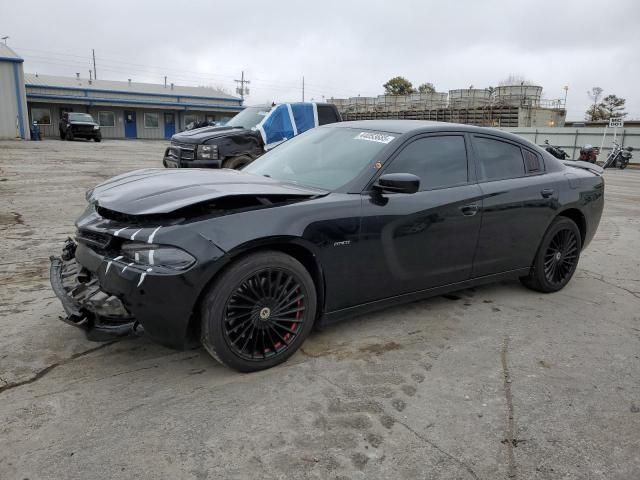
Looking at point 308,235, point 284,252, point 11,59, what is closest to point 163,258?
point 284,252

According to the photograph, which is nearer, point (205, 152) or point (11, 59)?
point (205, 152)

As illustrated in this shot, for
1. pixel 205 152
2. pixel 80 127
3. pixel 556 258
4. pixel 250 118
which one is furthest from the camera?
pixel 80 127

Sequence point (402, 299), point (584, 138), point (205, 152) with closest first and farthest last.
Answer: point (402, 299) → point (205, 152) → point (584, 138)

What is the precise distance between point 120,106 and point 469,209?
129 feet

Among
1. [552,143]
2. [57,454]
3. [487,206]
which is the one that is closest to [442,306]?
[487,206]

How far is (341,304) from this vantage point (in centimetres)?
336

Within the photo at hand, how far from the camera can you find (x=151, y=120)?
40.7m

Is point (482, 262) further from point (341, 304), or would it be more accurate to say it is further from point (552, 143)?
point (552, 143)

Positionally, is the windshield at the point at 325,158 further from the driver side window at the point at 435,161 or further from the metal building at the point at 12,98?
the metal building at the point at 12,98

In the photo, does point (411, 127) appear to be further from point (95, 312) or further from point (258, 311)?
point (95, 312)

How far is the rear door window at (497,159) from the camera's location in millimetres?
4137

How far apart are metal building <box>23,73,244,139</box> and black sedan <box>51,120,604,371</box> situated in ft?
122

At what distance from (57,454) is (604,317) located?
411cm

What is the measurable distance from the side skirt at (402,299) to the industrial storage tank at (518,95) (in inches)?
1305
